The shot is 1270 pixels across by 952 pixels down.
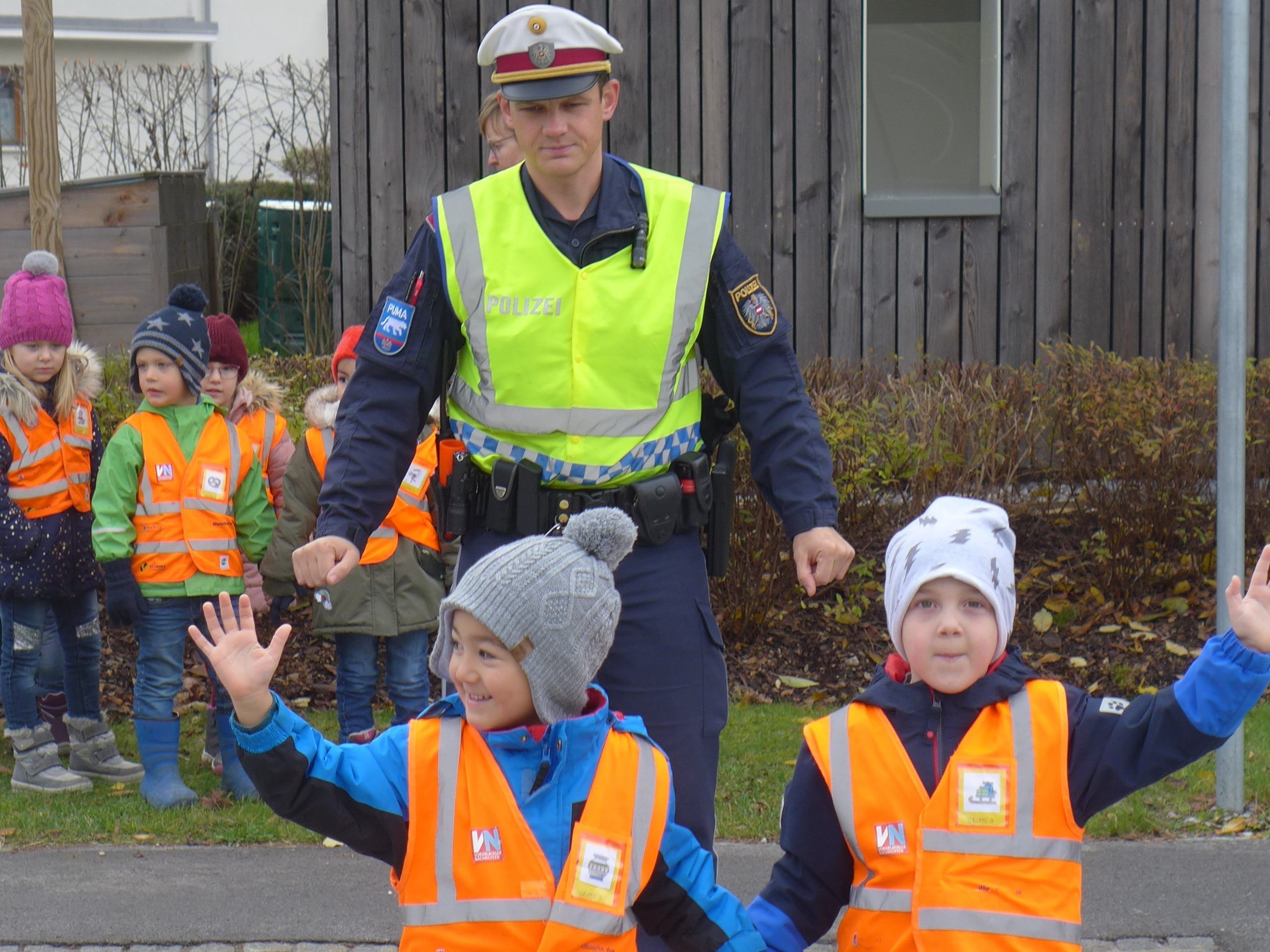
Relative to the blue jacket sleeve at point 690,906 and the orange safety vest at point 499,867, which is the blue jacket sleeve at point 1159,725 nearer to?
the blue jacket sleeve at point 690,906

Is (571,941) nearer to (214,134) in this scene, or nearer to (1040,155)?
(1040,155)

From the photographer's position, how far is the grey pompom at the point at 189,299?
5480mm

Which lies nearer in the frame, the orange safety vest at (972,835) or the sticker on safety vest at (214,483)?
the orange safety vest at (972,835)

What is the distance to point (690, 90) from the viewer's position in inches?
350

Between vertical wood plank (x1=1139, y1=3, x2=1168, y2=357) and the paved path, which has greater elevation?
vertical wood plank (x1=1139, y1=3, x2=1168, y2=357)

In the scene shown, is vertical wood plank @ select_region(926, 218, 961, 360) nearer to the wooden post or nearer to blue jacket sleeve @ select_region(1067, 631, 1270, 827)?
the wooden post

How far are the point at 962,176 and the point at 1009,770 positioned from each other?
8.97m

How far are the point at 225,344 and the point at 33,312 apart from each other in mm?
659

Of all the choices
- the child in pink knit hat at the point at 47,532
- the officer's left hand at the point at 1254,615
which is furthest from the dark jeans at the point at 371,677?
the officer's left hand at the point at 1254,615

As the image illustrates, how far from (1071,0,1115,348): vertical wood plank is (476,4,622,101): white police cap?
6180mm

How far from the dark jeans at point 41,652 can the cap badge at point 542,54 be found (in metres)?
3.17

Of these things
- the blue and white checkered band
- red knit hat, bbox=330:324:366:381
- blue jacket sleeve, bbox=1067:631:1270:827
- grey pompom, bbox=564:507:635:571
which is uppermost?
red knit hat, bbox=330:324:366:381

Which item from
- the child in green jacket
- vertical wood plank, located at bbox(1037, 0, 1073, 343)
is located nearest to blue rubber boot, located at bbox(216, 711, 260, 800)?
the child in green jacket

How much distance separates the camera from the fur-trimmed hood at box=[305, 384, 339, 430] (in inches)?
217
